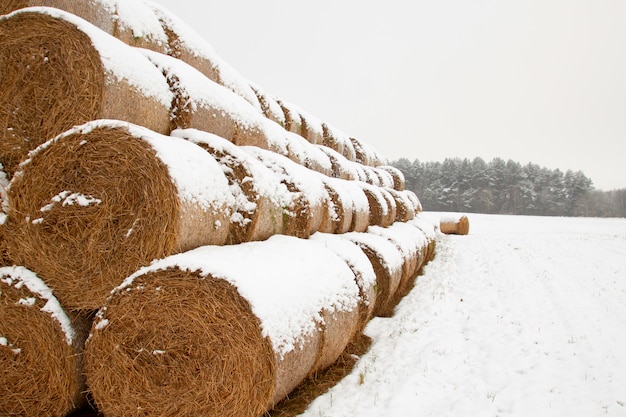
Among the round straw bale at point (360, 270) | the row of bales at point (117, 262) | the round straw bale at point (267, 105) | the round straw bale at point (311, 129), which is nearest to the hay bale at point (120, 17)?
the row of bales at point (117, 262)

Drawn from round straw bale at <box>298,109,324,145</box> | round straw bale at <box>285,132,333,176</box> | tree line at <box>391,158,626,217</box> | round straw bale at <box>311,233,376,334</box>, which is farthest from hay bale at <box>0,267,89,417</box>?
tree line at <box>391,158,626,217</box>

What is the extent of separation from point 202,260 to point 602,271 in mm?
10133

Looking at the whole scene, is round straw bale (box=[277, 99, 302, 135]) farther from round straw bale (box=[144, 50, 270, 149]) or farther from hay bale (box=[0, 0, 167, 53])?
hay bale (box=[0, 0, 167, 53])

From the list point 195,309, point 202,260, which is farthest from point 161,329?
point 202,260

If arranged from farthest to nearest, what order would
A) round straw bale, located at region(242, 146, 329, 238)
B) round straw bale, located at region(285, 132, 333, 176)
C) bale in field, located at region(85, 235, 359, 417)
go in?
round straw bale, located at region(285, 132, 333, 176), round straw bale, located at region(242, 146, 329, 238), bale in field, located at region(85, 235, 359, 417)

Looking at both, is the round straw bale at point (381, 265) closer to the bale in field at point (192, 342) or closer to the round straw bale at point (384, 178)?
the bale in field at point (192, 342)

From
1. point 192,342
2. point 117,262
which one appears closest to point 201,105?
point 117,262

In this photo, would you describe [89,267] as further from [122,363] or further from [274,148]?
[274,148]

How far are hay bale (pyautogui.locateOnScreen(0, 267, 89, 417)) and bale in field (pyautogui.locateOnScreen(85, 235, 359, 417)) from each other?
188 millimetres

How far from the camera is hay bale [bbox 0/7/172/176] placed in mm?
2715

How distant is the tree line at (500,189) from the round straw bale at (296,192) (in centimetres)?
5377

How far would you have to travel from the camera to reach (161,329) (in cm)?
253

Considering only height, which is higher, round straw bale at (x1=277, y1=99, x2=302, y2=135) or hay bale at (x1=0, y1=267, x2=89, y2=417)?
round straw bale at (x1=277, y1=99, x2=302, y2=135)

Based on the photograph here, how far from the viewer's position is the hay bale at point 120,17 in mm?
3053
